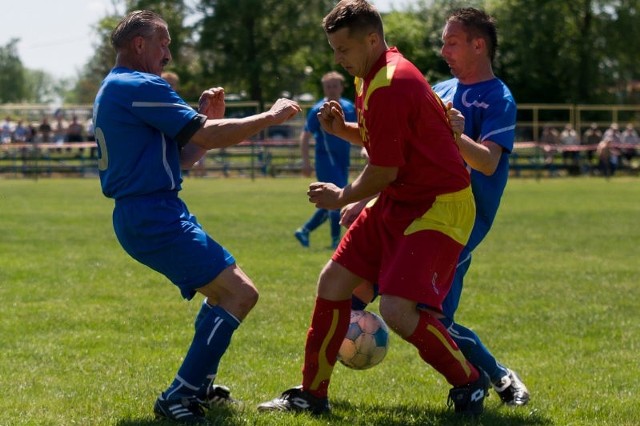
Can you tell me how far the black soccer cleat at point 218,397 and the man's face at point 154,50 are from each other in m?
1.57

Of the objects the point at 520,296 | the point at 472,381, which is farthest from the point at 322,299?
the point at 520,296

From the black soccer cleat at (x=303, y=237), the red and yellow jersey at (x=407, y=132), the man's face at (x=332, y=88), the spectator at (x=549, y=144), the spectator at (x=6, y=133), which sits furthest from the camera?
the spectator at (x=549, y=144)

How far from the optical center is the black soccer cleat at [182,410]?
492cm

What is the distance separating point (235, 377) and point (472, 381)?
1.55m

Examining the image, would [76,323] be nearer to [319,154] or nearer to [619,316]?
[619,316]

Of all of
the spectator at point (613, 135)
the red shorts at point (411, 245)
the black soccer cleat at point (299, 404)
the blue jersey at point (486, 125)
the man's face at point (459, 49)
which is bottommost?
the spectator at point (613, 135)

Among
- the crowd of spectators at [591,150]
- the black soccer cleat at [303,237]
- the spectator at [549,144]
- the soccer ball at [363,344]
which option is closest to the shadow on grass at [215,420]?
the soccer ball at [363,344]

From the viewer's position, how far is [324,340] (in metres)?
5.18

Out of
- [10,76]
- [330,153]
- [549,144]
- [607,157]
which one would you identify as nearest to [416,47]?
[549,144]

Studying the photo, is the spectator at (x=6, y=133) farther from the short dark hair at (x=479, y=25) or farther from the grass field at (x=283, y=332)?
the short dark hair at (x=479, y=25)

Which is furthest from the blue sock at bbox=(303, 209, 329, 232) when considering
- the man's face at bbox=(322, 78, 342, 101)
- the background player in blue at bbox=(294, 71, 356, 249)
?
the man's face at bbox=(322, 78, 342, 101)

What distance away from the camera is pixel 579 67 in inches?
2095

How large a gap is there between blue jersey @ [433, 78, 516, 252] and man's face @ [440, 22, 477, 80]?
0.37ft

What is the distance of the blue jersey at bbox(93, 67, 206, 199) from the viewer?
4777 mm
